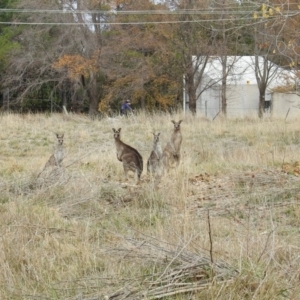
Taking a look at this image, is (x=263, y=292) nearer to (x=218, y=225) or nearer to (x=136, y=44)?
(x=218, y=225)

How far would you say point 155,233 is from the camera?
18.2 ft

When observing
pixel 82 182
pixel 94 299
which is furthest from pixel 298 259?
pixel 82 182

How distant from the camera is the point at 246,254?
4367 millimetres

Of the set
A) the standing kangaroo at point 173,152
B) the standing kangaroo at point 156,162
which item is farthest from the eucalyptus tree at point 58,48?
the standing kangaroo at point 156,162

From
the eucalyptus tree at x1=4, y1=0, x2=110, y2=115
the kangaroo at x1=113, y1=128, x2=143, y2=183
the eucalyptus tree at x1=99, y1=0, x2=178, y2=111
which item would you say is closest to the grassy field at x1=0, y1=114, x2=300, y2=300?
the kangaroo at x1=113, y1=128, x2=143, y2=183

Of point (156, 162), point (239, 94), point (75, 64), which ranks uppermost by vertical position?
point (75, 64)

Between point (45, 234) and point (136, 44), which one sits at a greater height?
point (136, 44)

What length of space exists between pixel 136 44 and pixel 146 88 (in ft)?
10.0

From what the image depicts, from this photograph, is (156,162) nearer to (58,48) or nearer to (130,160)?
(130,160)

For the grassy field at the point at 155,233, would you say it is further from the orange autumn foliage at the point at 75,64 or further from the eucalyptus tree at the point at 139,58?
the orange autumn foliage at the point at 75,64

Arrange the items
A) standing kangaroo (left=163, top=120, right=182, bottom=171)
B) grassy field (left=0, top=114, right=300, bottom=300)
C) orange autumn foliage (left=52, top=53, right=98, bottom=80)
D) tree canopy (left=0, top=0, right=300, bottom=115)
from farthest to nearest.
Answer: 1. orange autumn foliage (left=52, top=53, right=98, bottom=80)
2. tree canopy (left=0, top=0, right=300, bottom=115)
3. standing kangaroo (left=163, top=120, right=182, bottom=171)
4. grassy field (left=0, top=114, right=300, bottom=300)

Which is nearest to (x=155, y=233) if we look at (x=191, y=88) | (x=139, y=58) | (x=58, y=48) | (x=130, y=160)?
(x=130, y=160)

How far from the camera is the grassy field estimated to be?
4012mm

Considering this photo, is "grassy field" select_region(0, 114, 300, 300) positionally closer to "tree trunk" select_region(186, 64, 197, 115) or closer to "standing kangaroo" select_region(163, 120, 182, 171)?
"standing kangaroo" select_region(163, 120, 182, 171)
